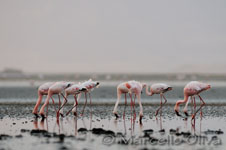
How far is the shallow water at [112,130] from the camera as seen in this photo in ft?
31.9

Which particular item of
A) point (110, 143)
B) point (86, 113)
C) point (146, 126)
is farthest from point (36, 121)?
point (110, 143)

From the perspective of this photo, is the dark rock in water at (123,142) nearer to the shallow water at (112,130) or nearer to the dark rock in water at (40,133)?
the shallow water at (112,130)

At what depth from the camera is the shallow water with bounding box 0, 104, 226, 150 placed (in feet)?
31.9

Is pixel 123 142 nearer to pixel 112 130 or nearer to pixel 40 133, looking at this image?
pixel 112 130

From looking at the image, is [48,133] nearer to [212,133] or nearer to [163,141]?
[163,141]

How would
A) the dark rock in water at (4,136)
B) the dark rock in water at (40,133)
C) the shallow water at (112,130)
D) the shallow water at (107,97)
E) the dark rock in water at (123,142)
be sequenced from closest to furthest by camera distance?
1. the shallow water at (112,130)
2. the dark rock in water at (123,142)
3. the dark rock in water at (4,136)
4. the dark rock in water at (40,133)
5. the shallow water at (107,97)

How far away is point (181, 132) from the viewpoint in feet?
37.2

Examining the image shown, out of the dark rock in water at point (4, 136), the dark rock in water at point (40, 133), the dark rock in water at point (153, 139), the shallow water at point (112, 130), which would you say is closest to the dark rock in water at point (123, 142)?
the shallow water at point (112, 130)

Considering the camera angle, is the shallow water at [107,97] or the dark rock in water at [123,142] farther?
the shallow water at [107,97]

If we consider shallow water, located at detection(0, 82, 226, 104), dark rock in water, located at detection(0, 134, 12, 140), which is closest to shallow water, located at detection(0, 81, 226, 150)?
dark rock in water, located at detection(0, 134, 12, 140)

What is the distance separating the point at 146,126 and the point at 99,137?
2.60 m

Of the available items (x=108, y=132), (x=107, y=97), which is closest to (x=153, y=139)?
(x=108, y=132)

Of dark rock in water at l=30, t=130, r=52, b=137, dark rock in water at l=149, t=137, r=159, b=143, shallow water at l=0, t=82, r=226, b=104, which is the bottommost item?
dark rock in water at l=149, t=137, r=159, b=143

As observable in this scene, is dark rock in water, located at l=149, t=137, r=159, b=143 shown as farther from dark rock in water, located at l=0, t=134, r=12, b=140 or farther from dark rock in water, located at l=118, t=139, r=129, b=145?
dark rock in water, located at l=0, t=134, r=12, b=140
